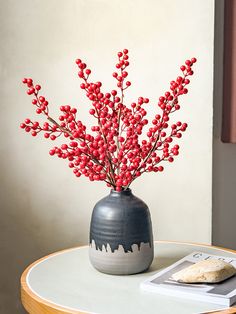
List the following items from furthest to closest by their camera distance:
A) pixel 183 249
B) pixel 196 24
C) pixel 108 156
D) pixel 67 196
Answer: pixel 67 196, pixel 196 24, pixel 183 249, pixel 108 156

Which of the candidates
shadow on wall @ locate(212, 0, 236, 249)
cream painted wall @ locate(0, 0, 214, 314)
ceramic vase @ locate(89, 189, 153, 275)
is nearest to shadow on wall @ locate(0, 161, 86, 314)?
cream painted wall @ locate(0, 0, 214, 314)

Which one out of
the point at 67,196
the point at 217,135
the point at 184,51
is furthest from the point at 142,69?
the point at 67,196

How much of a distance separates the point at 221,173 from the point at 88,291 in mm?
875

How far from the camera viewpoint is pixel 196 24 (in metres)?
1.87

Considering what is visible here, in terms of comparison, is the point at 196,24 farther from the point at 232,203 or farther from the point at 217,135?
the point at 232,203

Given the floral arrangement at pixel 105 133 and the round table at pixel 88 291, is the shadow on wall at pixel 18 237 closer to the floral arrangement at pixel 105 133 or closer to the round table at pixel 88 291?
the round table at pixel 88 291

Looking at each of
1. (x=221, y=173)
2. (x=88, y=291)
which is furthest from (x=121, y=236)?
(x=221, y=173)

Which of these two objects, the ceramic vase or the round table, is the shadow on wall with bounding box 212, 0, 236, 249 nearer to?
the round table

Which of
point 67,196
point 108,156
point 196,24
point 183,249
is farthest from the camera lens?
point 67,196

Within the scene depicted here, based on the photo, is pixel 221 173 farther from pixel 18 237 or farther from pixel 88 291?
pixel 88 291

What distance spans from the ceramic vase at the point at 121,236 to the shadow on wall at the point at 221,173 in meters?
0.65

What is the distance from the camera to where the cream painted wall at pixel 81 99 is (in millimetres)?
1893

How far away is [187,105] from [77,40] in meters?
0.43

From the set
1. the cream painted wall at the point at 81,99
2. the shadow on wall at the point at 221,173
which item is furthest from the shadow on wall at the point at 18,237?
the shadow on wall at the point at 221,173
